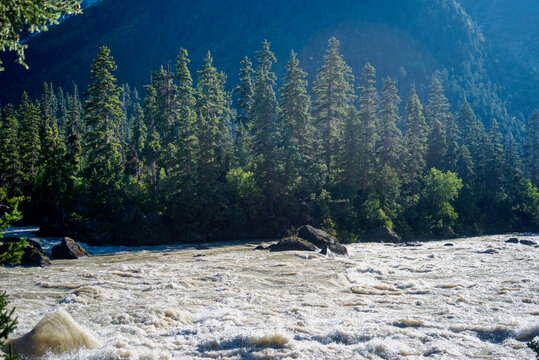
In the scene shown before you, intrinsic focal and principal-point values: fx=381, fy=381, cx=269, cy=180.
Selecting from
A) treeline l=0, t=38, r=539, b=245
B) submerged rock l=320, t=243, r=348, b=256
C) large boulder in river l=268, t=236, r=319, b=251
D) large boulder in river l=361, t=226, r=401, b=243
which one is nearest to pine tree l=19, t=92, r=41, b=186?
treeline l=0, t=38, r=539, b=245

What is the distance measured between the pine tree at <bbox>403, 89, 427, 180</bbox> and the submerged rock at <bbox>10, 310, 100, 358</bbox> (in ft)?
145

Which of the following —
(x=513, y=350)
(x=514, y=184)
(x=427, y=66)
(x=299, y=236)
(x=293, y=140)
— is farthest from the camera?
(x=427, y=66)

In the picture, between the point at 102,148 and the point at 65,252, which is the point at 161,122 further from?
the point at 65,252

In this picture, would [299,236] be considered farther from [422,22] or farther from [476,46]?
[422,22]

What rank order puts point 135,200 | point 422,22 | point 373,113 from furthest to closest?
point 422,22
point 373,113
point 135,200

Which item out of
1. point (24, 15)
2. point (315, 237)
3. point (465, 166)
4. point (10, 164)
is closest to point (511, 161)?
point (465, 166)

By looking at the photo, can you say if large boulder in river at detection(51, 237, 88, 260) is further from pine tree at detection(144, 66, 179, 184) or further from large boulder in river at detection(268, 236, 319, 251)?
pine tree at detection(144, 66, 179, 184)

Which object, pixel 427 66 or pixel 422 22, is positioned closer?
pixel 427 66

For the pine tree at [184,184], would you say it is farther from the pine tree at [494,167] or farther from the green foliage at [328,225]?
the pine tree at [494,167]

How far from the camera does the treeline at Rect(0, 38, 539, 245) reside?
39094mm

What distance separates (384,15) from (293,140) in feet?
607

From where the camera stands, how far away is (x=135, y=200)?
1555 inches

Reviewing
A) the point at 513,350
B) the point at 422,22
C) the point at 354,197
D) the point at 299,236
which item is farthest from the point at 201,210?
the point at 422,22

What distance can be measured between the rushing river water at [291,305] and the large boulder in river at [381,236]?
12214 mm
